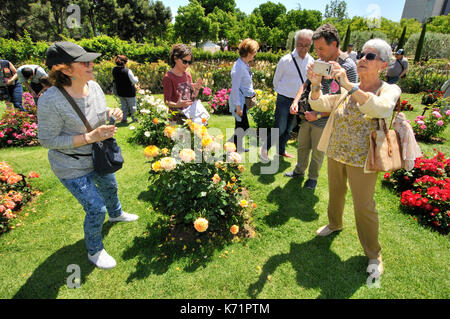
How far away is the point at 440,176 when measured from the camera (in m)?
3.61

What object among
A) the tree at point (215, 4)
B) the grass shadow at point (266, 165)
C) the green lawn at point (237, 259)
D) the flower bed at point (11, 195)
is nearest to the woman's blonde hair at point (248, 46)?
the grass shadow at point (266, 165)

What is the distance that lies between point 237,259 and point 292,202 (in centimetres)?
141

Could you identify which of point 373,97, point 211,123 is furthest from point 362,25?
point 373,97

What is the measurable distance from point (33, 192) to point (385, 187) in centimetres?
573

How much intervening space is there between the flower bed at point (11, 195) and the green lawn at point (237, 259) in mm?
133

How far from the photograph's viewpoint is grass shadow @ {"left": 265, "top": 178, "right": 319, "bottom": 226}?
332 cm

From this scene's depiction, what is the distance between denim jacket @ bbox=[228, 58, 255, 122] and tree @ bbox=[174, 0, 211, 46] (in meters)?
38.9

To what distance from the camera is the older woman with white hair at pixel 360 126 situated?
184cm

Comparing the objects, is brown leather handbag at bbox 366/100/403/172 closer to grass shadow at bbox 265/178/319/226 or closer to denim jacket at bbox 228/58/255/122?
grass shadow at bbox 265/178/319/226

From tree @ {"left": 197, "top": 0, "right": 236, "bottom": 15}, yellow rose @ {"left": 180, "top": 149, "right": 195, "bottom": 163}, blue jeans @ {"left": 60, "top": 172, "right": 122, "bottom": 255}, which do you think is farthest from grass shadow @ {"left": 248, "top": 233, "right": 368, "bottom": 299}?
tree @ {"left": 197, "top": 0, "right": 236, "bottom": 15}

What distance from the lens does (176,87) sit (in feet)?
11.5

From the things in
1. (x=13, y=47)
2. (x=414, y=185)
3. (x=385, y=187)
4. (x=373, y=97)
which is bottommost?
(x=385, y=187)

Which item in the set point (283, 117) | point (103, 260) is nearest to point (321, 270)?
point (103, 260)
